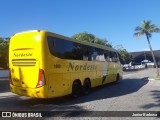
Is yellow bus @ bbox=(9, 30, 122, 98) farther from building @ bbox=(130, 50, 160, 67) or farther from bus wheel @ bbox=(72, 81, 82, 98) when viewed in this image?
building @ bbox=(130, 50, 160, 67)

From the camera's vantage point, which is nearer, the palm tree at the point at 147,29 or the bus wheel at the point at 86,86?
the bus wheel at the point at 86,86

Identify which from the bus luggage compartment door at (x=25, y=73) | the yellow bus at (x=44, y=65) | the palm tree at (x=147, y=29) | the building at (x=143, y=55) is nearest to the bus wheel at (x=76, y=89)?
the yellow bus at (x=44, y=65)

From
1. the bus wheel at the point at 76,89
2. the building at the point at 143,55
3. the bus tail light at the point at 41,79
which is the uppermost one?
the building at the point at 143,55

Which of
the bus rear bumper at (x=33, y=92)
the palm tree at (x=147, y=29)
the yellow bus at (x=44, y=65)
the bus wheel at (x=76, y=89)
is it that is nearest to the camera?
the bus rear bumper at (x=33, y=92)

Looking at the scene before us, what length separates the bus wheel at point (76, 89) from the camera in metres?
13.7

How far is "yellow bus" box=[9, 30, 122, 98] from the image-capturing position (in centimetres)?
1127

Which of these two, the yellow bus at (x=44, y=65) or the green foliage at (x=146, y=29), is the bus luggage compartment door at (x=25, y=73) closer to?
the yellow bus at (x=44, y=65)

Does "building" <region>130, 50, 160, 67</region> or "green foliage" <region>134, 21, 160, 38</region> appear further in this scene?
"building" <region>130, 50, 160, 67</region>

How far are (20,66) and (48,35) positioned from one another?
6.31 ft

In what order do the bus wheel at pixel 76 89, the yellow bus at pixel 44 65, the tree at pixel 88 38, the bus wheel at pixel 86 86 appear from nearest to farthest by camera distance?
the yellow bus at pixel 44 65 → the bus wheel at pixel 76 89 → the bus wheel at pixel 86 86 → the tree at pixel 88 38

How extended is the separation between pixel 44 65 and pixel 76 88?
3.38 m

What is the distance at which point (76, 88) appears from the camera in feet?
46.1

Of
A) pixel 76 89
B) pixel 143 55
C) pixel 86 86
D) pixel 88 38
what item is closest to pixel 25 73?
pixel 76 89

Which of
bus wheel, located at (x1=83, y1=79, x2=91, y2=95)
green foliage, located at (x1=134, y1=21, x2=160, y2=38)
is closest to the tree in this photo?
green foliage, located at (x1=134, y1=21, x2=160, y2=38)
